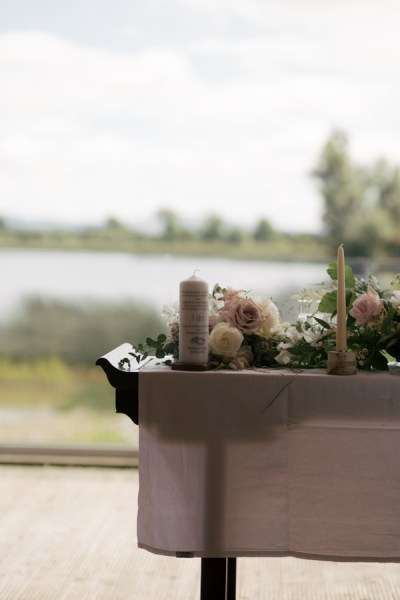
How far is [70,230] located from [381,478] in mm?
3734

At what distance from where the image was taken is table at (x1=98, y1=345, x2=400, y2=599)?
1810mm

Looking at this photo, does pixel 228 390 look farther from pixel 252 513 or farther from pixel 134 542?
pixel 134 542

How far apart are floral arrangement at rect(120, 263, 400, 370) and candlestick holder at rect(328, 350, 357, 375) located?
0.08 m

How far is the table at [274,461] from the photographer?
1.81m

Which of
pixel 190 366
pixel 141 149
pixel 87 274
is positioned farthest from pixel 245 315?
pixel 141 149

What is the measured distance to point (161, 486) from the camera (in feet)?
6.13

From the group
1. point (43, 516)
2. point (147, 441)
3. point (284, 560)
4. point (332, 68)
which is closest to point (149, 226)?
point (332, 68)

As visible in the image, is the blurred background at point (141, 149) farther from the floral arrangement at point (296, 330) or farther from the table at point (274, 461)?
the table at point (274, 461)

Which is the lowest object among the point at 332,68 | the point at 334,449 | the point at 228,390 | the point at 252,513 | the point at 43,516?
the point at 43,516

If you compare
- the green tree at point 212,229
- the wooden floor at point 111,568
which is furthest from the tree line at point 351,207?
the wooden floor at point 111,568

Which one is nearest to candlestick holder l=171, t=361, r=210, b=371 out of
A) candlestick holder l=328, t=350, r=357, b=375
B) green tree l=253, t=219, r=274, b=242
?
candlestick holder l=328, t=350, r=357, b=375

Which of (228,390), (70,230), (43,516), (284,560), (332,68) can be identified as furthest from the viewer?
(332,68)

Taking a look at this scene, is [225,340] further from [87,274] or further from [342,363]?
[87,274]

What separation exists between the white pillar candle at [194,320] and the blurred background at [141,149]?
2.79 metres
